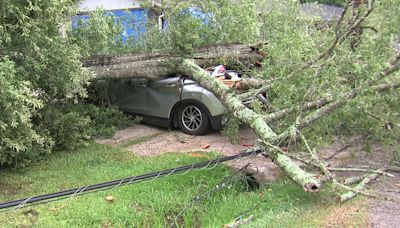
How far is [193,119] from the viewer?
9.31 m

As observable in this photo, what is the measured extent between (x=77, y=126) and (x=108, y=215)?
3.14m

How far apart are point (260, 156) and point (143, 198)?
7.94 feet

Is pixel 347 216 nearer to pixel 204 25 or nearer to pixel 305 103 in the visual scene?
pixel 305 103

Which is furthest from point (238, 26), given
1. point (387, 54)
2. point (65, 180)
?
point (65, 180)

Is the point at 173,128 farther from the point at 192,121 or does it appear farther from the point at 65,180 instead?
the point at 65,180

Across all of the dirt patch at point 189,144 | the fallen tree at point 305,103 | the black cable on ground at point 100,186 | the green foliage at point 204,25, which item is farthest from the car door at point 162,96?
the black cable on ground at point 100,186

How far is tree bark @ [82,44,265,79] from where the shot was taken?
824cm

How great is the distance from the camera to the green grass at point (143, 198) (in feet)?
17.0

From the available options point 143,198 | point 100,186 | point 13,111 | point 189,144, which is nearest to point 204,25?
point 189,144

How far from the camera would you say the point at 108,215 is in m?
5.47

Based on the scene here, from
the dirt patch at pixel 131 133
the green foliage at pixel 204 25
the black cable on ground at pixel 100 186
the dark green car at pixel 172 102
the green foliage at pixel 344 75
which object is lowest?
the dirt patch at pixel 131 133

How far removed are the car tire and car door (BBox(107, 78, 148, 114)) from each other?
3.24 ft

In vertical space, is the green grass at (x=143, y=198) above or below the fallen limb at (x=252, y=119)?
below

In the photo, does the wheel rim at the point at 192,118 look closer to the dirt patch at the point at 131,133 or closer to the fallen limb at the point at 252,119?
the dirt patch at the point at 131,133
